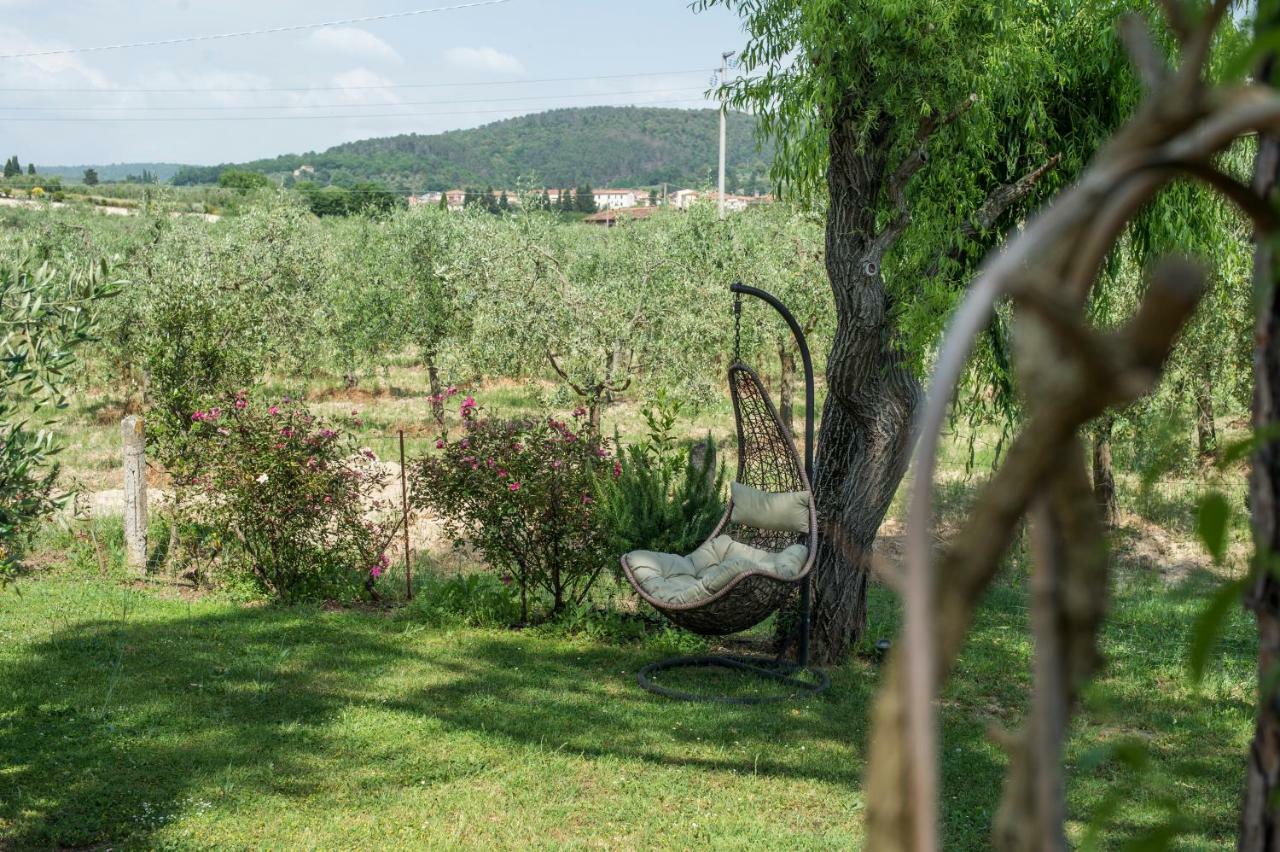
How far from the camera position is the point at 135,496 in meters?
8.17

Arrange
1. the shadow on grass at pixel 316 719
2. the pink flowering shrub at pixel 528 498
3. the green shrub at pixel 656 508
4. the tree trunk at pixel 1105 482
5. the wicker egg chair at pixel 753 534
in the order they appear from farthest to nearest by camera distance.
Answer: the tree trunk at pixel 1105 482
the pink flowering shrub at pixel 528 498
the green shrub at pixel 656 508
the wicker egg chair at pixel 753 534
the shadow on grass at pixel 316 719

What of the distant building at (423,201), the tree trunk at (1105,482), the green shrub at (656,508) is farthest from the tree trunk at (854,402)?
the distant building at (423,201)

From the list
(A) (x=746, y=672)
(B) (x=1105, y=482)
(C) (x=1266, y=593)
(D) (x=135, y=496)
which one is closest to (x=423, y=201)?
(B) (x=1105, y=482)

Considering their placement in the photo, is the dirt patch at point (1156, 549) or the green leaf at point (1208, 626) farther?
the dirt patch at point (1156, 549)

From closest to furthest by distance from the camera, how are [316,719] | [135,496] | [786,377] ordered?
1. [316,719]
2. [135,496]
3. [786,377]

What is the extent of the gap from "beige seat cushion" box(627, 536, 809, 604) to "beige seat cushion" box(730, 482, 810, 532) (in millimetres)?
167

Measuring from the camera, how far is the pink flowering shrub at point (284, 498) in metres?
7.39

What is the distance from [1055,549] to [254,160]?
385 ft

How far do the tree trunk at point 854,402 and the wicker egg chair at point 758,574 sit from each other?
0.18 metres

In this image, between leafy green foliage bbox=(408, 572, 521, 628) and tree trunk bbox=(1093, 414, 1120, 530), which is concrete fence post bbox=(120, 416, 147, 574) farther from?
tree trunk bbox=(1093, 414, 1120, 530)

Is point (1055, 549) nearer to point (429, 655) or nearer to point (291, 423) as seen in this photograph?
point (429, 655)

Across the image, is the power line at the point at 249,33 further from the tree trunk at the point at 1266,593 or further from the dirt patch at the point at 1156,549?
the tree trunk at the point at 1266,593

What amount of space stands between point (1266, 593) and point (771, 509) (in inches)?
235

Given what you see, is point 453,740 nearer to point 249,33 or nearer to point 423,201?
point 249,33
